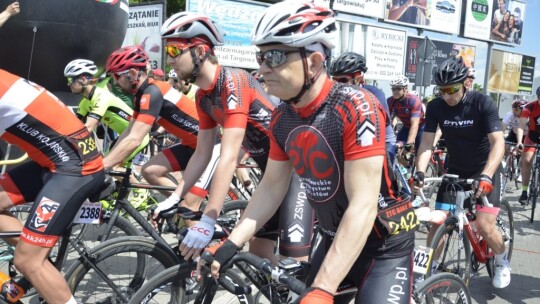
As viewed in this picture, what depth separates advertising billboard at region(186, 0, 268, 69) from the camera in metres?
18.4

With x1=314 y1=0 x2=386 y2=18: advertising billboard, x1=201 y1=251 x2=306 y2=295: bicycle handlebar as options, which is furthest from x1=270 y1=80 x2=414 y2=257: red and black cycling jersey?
x1=314 y1=0 x2=386 y2=18: advertising billboard

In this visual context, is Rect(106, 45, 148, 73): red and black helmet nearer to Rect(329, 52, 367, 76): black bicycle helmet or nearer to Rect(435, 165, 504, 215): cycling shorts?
Rect(329, 52, 367, 76): black bicycle helmet

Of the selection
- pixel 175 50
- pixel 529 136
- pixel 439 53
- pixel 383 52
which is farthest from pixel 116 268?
pixel 439 53

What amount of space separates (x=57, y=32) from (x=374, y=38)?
1960 centimetres

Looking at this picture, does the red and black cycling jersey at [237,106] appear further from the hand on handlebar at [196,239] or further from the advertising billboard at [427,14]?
the advertising billboard at [427,14]

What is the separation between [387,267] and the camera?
2402 mm

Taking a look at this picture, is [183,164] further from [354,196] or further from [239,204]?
[354,196]

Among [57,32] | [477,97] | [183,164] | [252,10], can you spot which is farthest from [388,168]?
[252,10]

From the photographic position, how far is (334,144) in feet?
7.24

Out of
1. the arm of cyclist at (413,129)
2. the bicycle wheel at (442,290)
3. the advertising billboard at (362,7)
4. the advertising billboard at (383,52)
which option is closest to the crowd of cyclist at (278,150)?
the bicycle wheel at (442,290)

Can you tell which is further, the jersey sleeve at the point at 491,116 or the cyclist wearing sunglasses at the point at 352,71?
the cyclist wearing sunglasses at the point at 352,71

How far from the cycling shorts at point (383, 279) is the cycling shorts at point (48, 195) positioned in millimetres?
1840

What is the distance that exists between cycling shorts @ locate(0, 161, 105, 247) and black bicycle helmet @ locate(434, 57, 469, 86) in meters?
2.99

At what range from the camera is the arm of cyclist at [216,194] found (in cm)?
286
